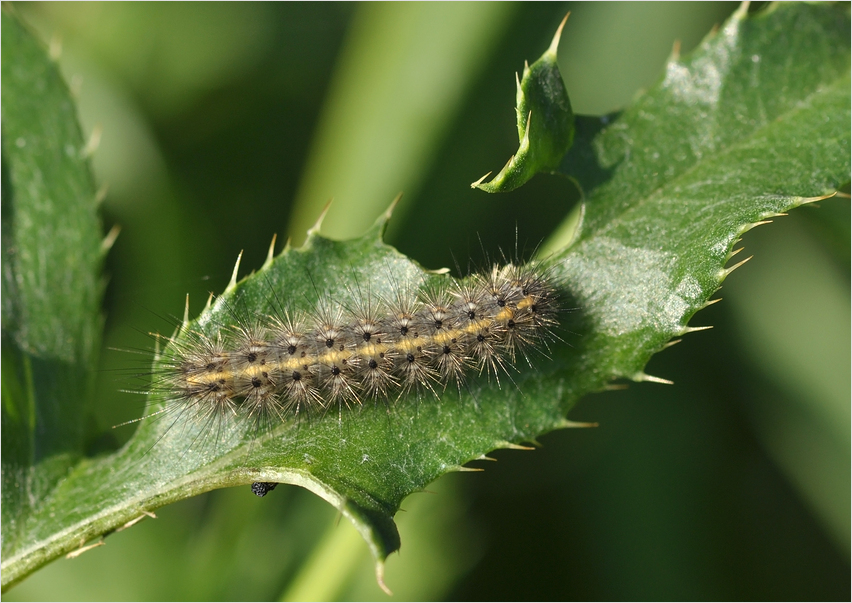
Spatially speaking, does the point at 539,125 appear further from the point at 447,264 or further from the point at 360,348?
the point at 447,264

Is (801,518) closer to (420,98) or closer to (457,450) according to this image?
(457,450)

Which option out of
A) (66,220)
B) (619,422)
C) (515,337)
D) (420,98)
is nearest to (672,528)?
(619,422)

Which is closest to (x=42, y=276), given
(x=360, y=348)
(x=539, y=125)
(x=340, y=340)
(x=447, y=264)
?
(x=340, y=340)

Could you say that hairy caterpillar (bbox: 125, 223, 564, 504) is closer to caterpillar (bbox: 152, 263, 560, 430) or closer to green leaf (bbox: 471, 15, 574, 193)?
caterpillar (bbox: 152, 263, 560, 430)

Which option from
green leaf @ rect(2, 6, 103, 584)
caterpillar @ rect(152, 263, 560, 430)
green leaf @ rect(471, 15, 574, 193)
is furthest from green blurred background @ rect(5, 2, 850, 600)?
→ green leaf @ rect(471, 15, 574, 193)

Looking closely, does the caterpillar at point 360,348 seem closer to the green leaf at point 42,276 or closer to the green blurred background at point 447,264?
the green leaf at point 42,276
